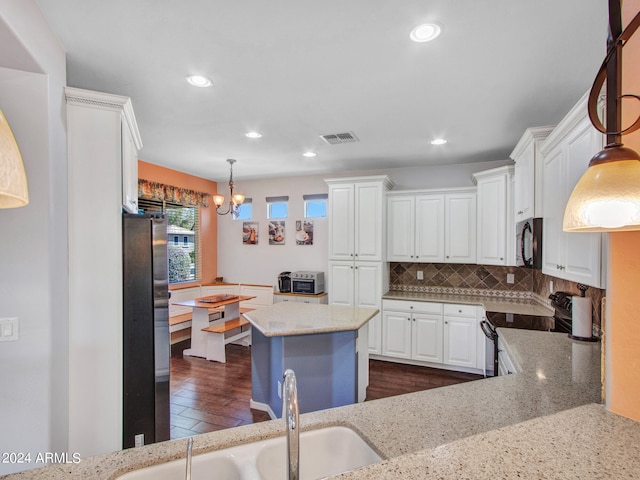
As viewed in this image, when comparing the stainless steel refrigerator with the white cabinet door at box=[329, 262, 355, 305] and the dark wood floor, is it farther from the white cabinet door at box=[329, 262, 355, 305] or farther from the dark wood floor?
the white cabinet door at box=[329, 262, 355, 305]

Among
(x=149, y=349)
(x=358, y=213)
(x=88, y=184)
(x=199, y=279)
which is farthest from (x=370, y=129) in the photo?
(x=199, y=279)

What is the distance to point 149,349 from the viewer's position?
204 centimetres

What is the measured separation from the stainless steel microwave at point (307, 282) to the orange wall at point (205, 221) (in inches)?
66.1

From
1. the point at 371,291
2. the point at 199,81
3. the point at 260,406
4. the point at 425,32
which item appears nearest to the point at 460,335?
the point at 371,291

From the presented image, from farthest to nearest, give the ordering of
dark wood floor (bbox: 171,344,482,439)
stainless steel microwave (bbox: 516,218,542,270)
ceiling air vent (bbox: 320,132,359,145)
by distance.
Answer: ceiling air vent (bbox: 320,132,359,145) → dark wood floor (bbox: 171,344,482,439) → stainless steel microwave (bbox: 516,218,542,270)

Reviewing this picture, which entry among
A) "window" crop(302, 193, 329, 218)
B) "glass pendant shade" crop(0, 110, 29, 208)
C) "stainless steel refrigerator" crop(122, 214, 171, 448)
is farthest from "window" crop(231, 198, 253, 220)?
→ "glass pendant shade" crop(0, 110, 29, 208)

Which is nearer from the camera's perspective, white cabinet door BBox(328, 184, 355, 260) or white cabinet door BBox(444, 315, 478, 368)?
white cabinet door BBox(444, 315, 478, 368)

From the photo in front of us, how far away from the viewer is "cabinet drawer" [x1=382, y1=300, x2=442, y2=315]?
3846 millimetres

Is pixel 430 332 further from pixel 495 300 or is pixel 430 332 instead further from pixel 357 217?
pixel 357 217

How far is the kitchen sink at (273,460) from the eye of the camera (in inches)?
34.2

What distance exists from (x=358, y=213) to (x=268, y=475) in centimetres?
360

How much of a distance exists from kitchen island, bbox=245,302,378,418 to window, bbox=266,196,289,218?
287 cm

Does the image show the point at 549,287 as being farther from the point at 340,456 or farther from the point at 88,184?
the point at 88,184

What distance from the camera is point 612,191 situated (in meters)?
0.71
